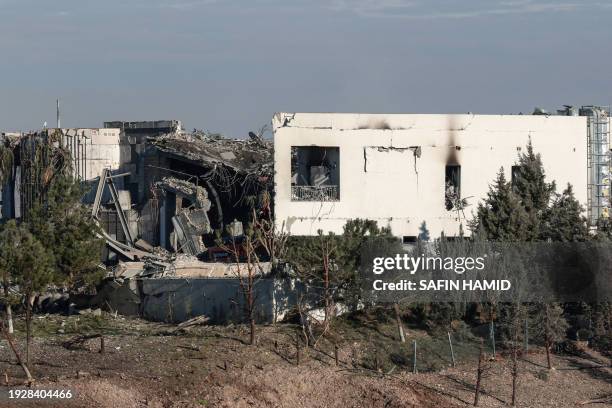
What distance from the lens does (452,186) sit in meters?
35.2

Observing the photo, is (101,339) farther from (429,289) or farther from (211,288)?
(429,289)

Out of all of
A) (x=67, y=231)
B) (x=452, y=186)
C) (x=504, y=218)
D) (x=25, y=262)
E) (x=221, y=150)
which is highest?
(x=221, y=150)

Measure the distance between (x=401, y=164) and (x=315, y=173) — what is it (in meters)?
2.74

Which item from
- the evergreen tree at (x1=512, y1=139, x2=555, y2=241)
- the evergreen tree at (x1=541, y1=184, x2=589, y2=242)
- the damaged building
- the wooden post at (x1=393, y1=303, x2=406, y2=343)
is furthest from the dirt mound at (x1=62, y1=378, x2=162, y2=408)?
the evergreen tree at (x1=512, y1=139, x2=555, y2=241)

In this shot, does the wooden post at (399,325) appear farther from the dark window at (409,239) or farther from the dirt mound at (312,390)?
the dark window at (409,239)

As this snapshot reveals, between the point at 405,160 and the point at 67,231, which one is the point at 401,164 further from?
the point at 67,231

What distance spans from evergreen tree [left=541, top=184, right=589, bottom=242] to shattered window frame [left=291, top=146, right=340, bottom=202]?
668 cm

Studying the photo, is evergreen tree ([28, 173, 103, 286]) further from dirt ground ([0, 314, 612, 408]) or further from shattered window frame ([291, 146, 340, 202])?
shattered window frame ([291, 146, 340, 202])

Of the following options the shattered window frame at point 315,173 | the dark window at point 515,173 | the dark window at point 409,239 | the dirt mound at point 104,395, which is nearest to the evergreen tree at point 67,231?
the dirt mound at point 104,395

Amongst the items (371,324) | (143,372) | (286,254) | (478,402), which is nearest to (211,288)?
(286,254)

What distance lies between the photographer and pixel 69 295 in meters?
30.3

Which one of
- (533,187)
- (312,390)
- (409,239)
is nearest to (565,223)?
(533,187)

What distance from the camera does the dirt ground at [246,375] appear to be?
2269 cm

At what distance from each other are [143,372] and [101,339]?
2.12 metres
